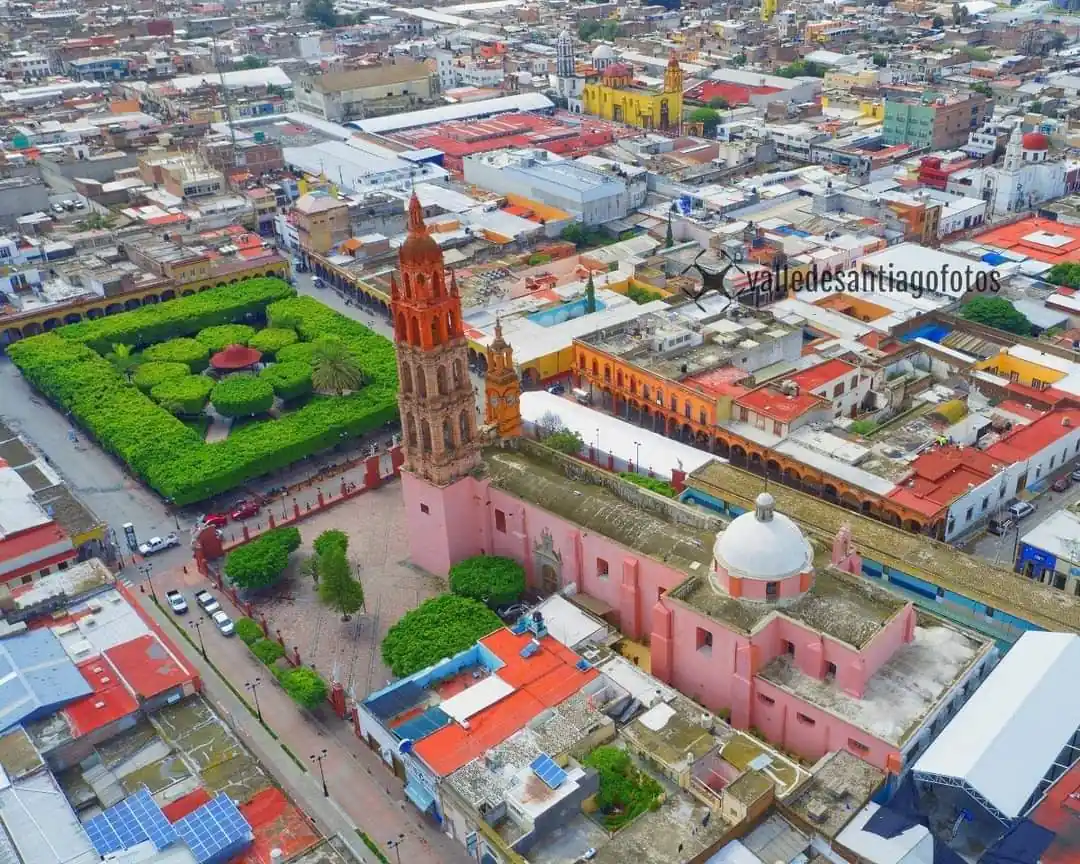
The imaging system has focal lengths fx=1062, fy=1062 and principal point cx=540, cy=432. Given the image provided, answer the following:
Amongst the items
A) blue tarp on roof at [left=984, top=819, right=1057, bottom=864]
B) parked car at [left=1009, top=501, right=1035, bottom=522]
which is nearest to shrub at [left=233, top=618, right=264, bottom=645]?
blue tarp on roof at [left=984, top=819, right=1057, bottom=864]

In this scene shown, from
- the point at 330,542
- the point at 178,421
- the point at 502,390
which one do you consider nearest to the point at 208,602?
the point at 330,542

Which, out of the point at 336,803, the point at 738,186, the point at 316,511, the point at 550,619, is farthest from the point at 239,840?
the point at 738,186

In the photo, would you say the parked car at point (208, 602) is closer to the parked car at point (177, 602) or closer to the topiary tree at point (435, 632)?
the parked car at point (177, 602)

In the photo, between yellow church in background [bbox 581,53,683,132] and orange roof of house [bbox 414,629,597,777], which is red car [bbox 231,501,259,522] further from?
yellow church in background [bbox 581,53,683,132]

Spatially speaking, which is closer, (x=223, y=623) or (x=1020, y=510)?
(x=223, y=623)

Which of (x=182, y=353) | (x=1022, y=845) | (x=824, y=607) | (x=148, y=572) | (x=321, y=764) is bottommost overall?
(x=321, y=764)

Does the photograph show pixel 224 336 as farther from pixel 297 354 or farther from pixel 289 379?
pixel 289 379

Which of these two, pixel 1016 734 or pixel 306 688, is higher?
pixel 1016 734
